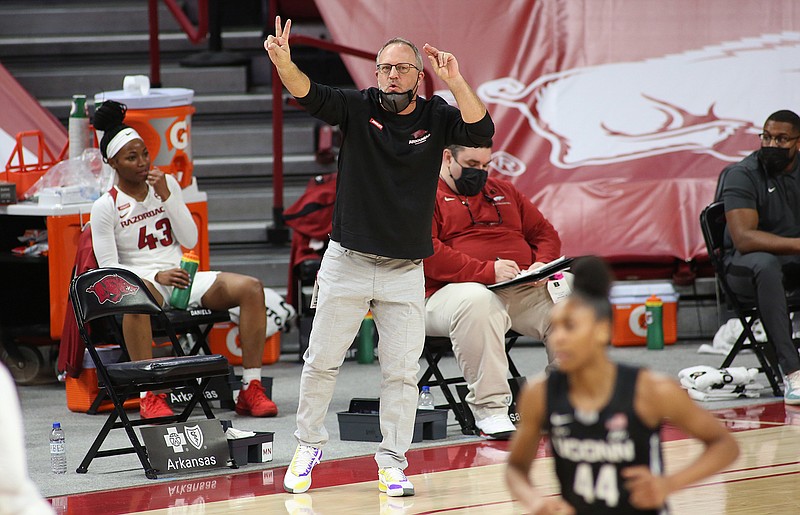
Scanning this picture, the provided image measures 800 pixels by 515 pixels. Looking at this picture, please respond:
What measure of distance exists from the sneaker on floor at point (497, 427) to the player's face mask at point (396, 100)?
1.71m

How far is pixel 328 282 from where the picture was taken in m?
4.59

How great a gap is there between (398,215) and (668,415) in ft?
7.20

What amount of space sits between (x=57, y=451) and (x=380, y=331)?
1.41 metres

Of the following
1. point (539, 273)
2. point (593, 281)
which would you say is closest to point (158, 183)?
point (539, 273)

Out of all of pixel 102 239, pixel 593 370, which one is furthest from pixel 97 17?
pixel 593 370

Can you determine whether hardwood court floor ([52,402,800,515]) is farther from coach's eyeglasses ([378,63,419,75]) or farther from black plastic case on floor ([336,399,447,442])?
coach's eyeglasses ([378,63,419,75])

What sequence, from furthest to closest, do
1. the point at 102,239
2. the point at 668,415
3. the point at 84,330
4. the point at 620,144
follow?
the point at 620,144 < the point at 102,239 < the point at 84,330 < the point at 668,415

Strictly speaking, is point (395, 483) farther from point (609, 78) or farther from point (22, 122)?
point (609, 78)

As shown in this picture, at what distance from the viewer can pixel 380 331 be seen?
4648 mm

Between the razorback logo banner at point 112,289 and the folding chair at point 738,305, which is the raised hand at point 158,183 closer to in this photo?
the razorback logo banner at point 112,289

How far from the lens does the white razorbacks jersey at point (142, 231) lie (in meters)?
6.06

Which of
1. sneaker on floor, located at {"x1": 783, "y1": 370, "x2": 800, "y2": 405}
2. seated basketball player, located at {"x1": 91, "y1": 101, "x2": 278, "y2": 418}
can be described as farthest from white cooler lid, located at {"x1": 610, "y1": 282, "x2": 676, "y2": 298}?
seated basketball player, located at {"x1": 91, "y1": 101, "x2": 278, "y2": 418}

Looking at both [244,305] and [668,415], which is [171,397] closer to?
[244,305]

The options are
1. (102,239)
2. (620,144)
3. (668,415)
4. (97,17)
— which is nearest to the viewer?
(668,415)
